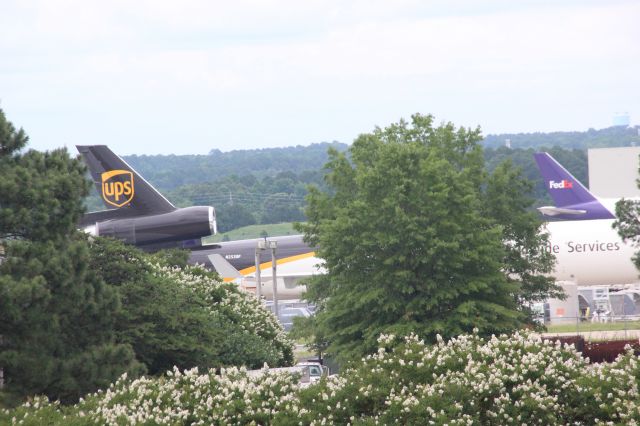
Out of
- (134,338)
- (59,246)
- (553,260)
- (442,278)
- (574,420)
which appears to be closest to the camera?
(574,420)

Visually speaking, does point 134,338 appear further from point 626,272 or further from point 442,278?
point 626,272

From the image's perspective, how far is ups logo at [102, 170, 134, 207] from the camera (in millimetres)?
71438

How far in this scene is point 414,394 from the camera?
21.7 meters

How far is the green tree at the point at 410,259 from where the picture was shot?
42.5m

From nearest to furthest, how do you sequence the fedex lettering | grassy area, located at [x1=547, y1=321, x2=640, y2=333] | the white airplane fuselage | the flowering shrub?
the flowering shrub, grassy area, located at [x1=547, y1=321, x2=640, y2=333], the white airplane fuselage, the fedex lettering

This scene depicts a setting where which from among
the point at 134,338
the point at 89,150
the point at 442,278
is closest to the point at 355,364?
the point at 134,338

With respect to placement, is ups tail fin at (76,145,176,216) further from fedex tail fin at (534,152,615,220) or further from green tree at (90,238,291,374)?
green tree at (90,238,291,374)

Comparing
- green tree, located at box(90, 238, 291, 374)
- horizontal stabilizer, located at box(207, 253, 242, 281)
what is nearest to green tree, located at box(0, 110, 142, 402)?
green tree, located at box(90, 238, 291, 374)

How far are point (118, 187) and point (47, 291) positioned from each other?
44309 millimetres

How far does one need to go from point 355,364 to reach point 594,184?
4234 inches

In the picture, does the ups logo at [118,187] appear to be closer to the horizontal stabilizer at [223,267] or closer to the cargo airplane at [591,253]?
the horizontal stabilizer at [223,267]

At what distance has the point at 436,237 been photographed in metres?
43.0

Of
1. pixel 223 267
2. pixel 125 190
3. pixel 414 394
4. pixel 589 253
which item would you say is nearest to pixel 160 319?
pixel 414 394

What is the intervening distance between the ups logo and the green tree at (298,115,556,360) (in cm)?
2679
